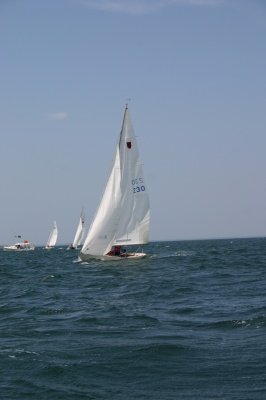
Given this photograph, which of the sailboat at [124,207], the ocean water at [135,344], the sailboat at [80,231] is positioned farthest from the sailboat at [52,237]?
the ocean water at [135,344]

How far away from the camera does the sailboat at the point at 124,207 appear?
42281 mm

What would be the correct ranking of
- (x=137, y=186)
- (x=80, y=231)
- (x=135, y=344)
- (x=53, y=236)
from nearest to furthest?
(x=135, y=344)
(x=137, y=186)
(x=80, y=231)
(x=53, y=236)

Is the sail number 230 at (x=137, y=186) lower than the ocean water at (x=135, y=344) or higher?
higher

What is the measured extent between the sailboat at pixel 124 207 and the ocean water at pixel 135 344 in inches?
683

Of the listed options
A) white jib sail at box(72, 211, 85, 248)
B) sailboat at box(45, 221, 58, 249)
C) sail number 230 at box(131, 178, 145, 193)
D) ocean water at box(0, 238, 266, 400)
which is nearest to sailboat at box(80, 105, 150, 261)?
sail number 230 at box(131, 178, 145, 193)

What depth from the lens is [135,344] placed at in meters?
13.3

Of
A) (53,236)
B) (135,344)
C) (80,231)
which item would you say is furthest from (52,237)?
(135,344)

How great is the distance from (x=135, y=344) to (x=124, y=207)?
96.7 ft

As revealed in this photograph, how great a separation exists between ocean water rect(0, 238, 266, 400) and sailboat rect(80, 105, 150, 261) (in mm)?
17343

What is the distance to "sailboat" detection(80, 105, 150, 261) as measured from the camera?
42281 millimetres

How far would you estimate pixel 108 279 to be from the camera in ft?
100

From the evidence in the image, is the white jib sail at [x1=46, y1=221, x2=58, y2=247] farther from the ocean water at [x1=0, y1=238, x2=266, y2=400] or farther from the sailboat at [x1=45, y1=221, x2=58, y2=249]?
the ocean water at [x1=0, y1=238, x2=266, y2=400]

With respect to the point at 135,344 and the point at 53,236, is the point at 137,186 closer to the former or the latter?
the point at 135,344

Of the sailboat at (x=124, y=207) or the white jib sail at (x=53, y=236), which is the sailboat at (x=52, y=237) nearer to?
the white jib sail at (x=53, y=236)
